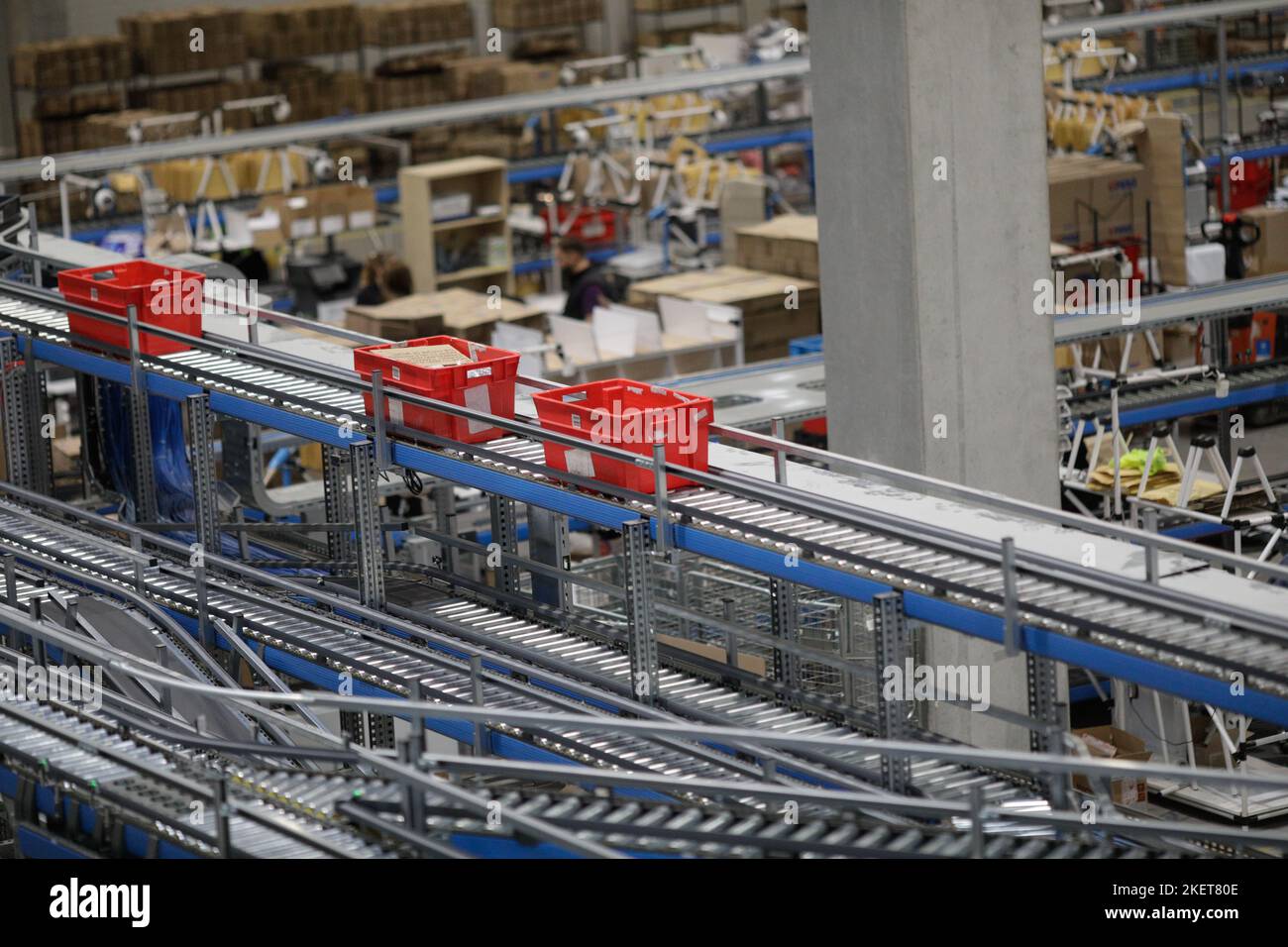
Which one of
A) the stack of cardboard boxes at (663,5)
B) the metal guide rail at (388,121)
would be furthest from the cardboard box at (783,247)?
the stack of cardboard boxes at (663,5)

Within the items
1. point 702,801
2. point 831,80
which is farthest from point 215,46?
point 702,801

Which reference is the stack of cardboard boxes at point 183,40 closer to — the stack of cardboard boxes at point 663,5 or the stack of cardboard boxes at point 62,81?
the stack of cardboard boxes at point 62,81

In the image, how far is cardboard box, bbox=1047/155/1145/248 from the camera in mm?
13398

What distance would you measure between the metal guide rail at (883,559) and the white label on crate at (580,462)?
5 centimetres

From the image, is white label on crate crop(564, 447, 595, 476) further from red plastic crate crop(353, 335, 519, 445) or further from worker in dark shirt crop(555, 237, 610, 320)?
worker in dark shirt crop(555, 237, 610, 320)

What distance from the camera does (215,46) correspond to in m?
21.3

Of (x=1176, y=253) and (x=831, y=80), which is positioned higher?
(x=831, y=80)

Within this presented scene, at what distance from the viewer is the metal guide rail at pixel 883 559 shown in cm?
565

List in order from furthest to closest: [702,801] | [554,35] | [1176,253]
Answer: [554,35] < [1176,253] < [702,801]

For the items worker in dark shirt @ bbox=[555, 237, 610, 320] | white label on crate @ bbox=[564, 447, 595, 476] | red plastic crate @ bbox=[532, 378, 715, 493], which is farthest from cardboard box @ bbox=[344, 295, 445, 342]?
white label on crate @ bbox=[564, 447, 595, 476]

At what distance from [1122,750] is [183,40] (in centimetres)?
1549

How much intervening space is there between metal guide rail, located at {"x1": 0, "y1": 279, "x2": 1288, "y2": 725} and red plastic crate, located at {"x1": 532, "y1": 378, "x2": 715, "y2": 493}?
0.08 meters
